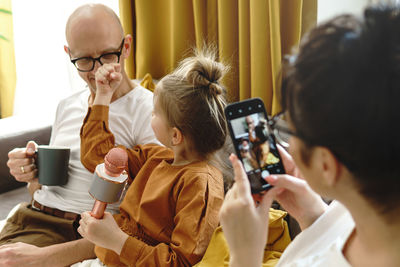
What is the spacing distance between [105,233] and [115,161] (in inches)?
8.8

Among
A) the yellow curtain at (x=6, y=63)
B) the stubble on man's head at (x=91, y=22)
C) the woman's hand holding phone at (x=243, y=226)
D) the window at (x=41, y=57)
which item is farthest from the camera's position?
the yellow curtain at (x=6, y=63)

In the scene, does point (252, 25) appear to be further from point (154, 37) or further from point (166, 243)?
point (166, 243)

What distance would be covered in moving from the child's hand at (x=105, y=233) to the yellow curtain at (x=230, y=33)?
0.62 meters

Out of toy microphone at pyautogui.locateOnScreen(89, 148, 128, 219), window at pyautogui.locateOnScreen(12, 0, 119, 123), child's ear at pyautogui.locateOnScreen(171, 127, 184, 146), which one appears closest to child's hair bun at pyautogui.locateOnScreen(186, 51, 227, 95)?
child's ear at pyautogui.locateOnScreen(171, 127, 184, 146)

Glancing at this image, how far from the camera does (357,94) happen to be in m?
0.56

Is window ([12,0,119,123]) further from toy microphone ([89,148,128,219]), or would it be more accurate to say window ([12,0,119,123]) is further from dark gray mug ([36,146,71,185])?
toy microphone ([89,148,128,219])

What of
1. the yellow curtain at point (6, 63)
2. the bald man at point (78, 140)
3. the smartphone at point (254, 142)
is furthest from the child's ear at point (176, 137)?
the yellow curtain at point (6, 63)

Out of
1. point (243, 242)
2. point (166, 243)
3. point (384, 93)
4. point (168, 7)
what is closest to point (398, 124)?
point (384, 93)

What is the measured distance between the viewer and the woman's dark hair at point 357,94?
0.55 m

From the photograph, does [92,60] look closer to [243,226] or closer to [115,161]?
[115,161]

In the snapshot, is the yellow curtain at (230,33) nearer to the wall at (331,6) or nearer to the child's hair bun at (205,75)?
the wall at (331,6)

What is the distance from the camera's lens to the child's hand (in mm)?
1217

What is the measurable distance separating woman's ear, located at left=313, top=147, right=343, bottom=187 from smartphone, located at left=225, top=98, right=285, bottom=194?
8.9 inches

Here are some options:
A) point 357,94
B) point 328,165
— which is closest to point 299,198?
point 328,165
